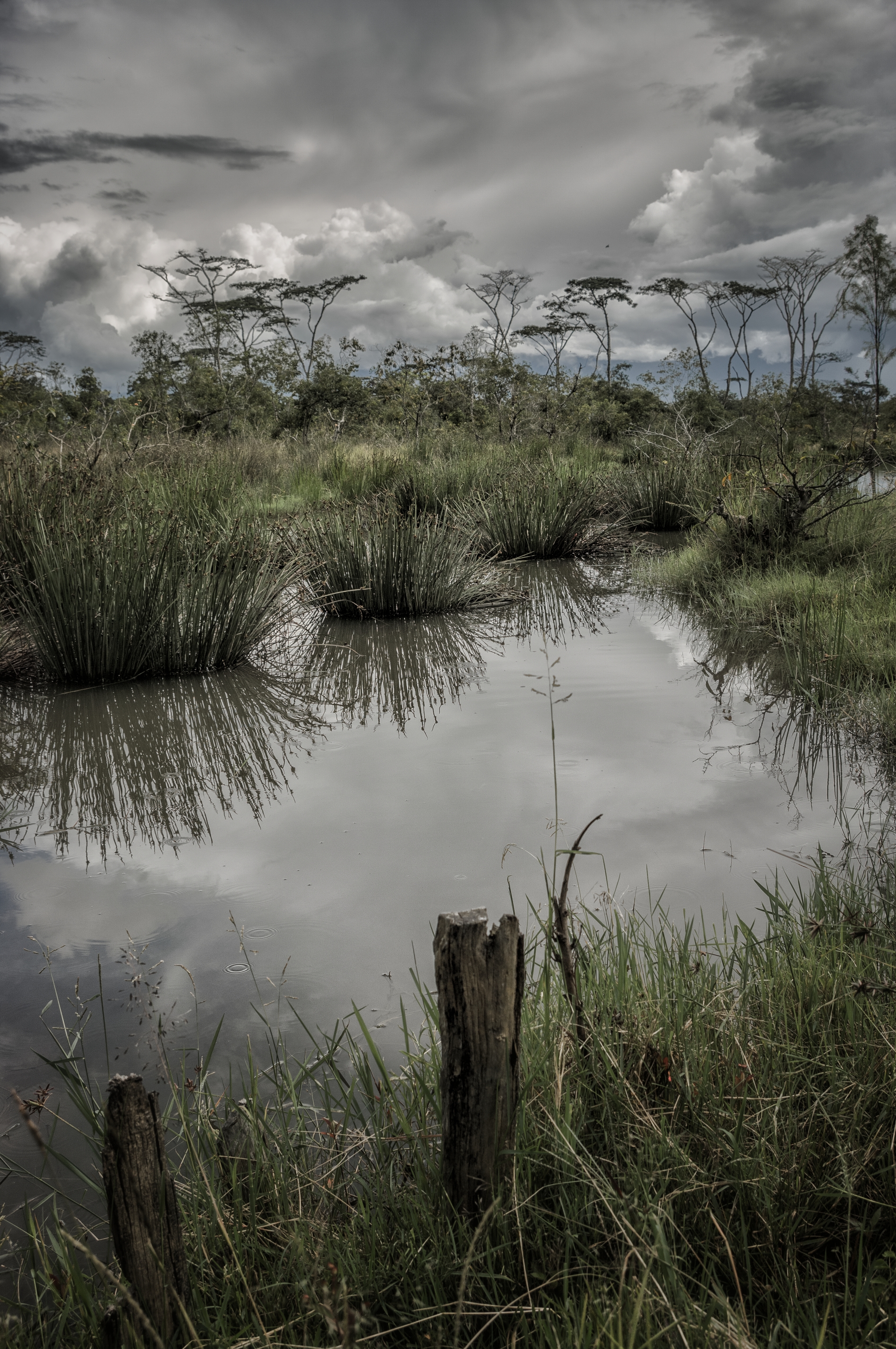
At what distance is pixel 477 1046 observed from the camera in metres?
1.10

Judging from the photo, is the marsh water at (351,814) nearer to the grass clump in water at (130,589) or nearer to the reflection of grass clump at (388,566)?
the grass clump in water at (130,589)

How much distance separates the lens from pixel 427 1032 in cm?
189

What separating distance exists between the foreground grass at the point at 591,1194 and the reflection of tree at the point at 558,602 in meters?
4.17

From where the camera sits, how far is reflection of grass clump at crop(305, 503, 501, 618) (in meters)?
6.21

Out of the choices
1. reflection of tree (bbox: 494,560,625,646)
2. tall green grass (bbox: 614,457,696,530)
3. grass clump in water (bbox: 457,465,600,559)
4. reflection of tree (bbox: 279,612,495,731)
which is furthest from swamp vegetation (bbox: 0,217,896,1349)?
tall green grass (bbox: 614,457,696,530)

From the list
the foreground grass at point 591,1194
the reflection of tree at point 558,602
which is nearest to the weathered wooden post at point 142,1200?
the foreground grass at point 591,1194

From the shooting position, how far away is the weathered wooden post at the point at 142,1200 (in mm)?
920

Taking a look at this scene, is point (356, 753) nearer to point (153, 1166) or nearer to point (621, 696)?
point (621, 696)

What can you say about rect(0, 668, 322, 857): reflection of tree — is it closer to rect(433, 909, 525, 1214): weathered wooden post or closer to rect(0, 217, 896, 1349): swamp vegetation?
rect(0, 217, 896, 1349): swamp vegetation

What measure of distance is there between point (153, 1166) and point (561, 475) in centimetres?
925

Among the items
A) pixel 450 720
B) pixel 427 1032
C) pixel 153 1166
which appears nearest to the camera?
pixel 153 1166

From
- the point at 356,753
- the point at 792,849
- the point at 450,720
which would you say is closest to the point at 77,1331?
the point at 792,849

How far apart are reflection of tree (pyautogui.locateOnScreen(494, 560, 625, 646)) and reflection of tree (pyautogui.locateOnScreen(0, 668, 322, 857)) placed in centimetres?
205

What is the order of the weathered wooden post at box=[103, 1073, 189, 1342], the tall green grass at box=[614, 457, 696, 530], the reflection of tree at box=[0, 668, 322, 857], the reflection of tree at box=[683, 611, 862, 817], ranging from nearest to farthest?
1. the weathered wooden post at box=[103, 1073, 189, 1342]
2. the reflection of tree at box=[0, 668, 322, 857]
3. the reflection of tree at box=[683, 611, 862, 817]
4. the tall green grass at box=[614, 457, 696, 530]
